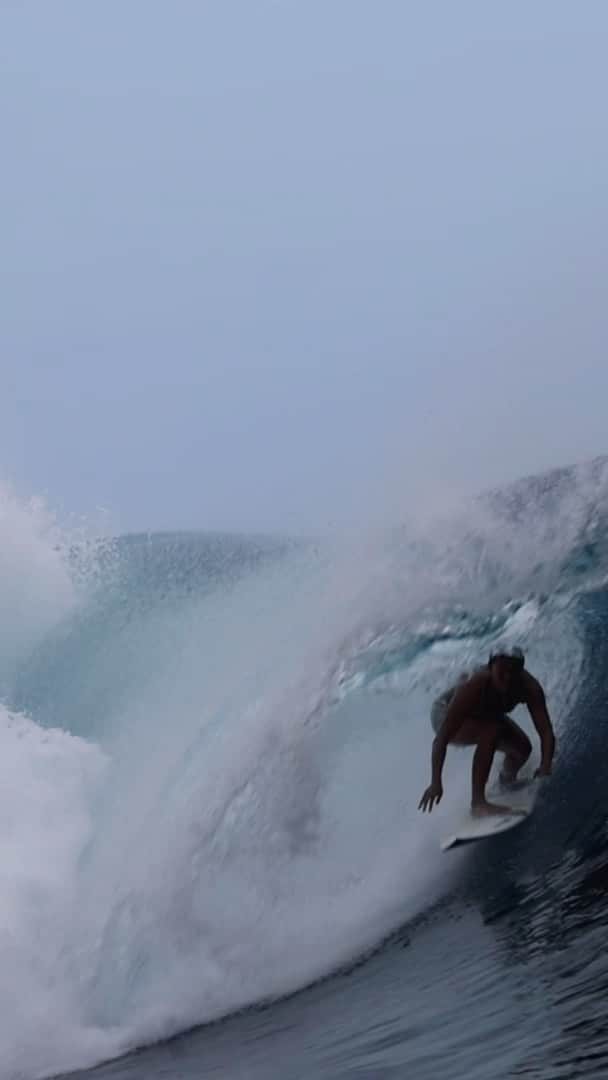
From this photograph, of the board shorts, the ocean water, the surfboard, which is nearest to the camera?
the ocean water

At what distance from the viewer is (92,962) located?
712 cm

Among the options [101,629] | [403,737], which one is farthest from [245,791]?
[101,629]

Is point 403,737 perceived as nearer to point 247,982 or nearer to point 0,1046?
point 247,982

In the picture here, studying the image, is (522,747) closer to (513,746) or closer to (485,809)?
(513,746)

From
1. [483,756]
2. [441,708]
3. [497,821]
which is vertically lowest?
[497,821]

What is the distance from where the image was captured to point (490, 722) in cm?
689

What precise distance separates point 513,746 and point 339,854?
4.00 feet

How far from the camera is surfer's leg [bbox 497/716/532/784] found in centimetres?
697

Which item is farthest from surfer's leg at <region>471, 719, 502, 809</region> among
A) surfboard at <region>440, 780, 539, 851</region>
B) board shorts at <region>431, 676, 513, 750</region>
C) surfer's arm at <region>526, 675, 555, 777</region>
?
board shorts at <region>431, 676, 513, 750</region>

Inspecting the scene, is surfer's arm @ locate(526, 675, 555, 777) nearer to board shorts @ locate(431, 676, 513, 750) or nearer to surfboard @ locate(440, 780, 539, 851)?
surfboard @ locate(440, 780, 539, 851)

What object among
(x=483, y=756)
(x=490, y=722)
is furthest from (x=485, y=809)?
(x=490, y=722)

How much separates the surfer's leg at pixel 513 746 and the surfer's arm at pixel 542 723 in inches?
8.7

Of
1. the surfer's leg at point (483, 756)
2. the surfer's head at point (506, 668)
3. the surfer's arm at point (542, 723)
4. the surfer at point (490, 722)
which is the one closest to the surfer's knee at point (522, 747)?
the surfer at point (490, 722)

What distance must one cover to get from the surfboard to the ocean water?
7 cm
